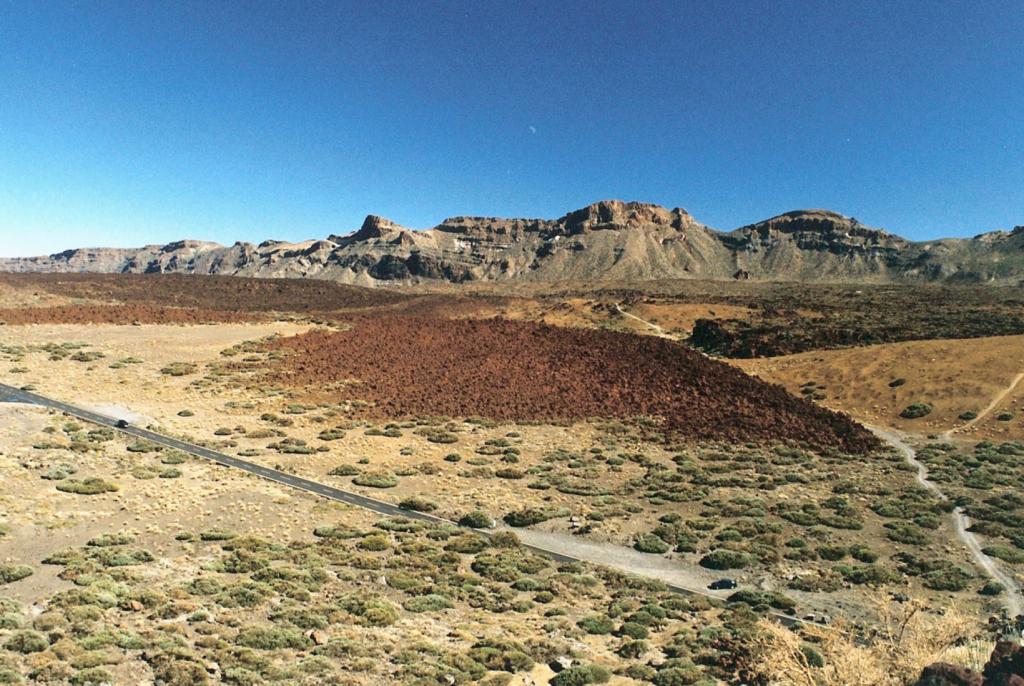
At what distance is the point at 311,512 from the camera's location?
24688 mm

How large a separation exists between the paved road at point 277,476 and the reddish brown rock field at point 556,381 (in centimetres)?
1393

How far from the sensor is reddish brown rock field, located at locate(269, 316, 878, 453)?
132 feet

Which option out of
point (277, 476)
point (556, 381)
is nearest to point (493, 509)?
point (277, 476)

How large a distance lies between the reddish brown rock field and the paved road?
13.9 meters

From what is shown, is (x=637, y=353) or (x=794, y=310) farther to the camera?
(x=794, y=310)

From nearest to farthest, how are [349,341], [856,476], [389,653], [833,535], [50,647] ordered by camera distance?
[50,647] → [389,653] → [833,535] → [856,476] → [349,341]

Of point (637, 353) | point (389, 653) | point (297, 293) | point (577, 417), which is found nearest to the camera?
point (389, 653)

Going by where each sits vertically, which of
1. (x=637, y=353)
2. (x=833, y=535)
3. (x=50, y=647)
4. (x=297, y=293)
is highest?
(x=297, y=293)

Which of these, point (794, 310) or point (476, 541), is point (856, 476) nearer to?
point (476, 541)

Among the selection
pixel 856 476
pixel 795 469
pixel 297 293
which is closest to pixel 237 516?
pixel 795 469

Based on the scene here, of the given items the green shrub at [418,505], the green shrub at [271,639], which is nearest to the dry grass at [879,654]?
the green shrub at [271,639]

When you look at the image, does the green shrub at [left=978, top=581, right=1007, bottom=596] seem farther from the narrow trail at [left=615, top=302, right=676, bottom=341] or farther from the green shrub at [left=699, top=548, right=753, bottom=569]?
the narrow trail at [left=615, top=302, right=676, bottom=341]

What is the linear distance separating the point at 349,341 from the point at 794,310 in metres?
76.2

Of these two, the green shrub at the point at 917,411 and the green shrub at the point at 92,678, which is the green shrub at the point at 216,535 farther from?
the green shrub at the point at 917,411
